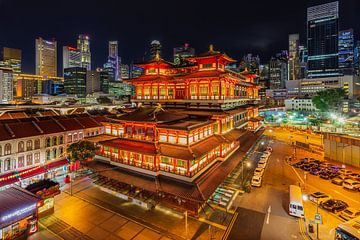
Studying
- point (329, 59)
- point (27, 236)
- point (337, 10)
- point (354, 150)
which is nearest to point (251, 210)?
point (27, 236)

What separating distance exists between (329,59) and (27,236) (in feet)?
703

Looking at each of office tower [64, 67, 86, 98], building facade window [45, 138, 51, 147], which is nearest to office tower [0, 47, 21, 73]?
office tower [64, 67, 86, 98]

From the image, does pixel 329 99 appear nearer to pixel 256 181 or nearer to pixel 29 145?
pixel 256 181

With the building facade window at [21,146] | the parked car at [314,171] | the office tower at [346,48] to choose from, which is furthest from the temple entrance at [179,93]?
the office tower at [346,48]

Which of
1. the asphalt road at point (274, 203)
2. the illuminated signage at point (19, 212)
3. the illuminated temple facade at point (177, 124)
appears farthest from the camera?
the illuminated temple facade at point (177, 124)

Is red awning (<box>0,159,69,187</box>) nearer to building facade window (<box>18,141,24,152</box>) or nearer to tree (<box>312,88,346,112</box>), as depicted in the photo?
building facade window (<box>18,141,24,152</box>)

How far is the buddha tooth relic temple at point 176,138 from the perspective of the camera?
23.1 m

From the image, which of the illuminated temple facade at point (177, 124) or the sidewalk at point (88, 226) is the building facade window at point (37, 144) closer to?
the illuminated temple facade at point (177, 124)

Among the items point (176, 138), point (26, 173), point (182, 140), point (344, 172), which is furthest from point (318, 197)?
point (26, 173)

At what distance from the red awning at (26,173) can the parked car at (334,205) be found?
1669 inches

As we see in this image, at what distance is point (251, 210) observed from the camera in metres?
24.4

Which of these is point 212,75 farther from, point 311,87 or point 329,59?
point 329,59

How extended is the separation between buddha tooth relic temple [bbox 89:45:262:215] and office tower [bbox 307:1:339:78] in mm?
173526

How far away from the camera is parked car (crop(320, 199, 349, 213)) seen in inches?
956
